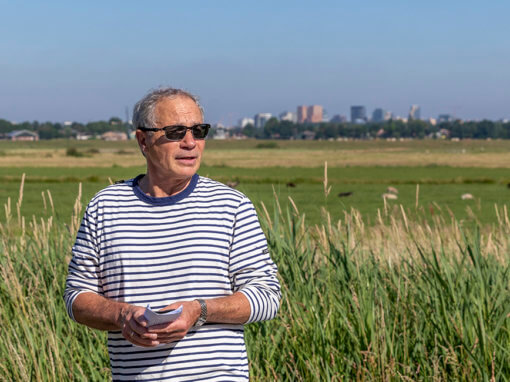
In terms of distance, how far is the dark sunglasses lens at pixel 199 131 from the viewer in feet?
8.65

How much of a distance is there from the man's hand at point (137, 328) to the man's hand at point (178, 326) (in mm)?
11

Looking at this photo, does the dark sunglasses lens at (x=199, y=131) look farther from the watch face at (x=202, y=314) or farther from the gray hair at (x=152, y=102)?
the watch face at (x=202, y=314)

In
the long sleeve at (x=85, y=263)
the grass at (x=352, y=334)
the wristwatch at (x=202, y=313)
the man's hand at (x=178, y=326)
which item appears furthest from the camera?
the grass at (x=352, y=334)

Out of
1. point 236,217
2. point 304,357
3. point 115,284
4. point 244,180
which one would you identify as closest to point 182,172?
point 236,217

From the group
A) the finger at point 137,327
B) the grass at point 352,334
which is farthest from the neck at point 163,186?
the grass at point 352,334

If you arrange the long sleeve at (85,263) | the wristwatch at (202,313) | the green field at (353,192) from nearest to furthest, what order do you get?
the wristwatch at (202,313)
the long sleeve at (85,263)
the green field at (353,192)

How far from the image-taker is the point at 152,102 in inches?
104

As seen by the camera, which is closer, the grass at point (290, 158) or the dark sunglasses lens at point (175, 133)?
the dark sunglasses lens at point (175, 133)

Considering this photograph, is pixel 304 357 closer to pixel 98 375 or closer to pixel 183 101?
pixel 98 375

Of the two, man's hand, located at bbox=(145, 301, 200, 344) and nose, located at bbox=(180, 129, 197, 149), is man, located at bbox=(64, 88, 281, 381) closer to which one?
nose, located at bbox=(180, 129, 197, 149)

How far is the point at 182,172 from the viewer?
2.59 m

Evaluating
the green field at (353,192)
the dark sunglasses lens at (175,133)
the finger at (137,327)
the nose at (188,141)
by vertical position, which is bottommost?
the green field at (353,192)

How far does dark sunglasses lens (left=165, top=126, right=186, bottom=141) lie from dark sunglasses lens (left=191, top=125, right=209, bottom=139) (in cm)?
4

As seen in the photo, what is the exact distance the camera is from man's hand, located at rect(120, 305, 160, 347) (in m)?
2.28
